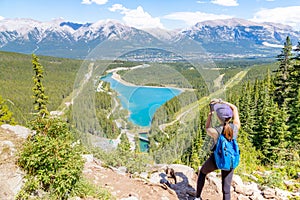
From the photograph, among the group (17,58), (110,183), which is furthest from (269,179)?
(17,58)

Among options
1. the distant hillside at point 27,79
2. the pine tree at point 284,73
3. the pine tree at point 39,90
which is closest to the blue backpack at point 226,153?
the pine tree at point 39,90

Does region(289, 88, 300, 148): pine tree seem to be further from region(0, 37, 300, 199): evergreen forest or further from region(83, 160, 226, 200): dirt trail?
region(83, 160, 226, 200): dirt trail

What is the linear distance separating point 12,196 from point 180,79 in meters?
6.93

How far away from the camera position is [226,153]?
329cm

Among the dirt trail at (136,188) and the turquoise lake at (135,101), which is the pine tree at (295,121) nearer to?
the turquoise lake at (135,101)

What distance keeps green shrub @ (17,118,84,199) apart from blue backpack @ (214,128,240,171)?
1.99m

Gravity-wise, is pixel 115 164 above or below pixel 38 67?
below

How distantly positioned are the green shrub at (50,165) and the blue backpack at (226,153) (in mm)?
1989

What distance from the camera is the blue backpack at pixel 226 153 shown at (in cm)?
329

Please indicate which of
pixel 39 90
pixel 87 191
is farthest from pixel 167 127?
pixel 87 191

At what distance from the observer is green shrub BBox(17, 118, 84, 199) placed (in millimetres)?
3270

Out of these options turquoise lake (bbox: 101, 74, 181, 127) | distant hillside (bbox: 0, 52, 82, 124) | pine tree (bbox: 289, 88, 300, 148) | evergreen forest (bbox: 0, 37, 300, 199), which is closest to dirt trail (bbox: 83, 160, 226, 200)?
evergreen forest (bbox: 0, 37, 300, 199)

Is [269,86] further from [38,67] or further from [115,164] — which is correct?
[115,164]

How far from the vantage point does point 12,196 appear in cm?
314
